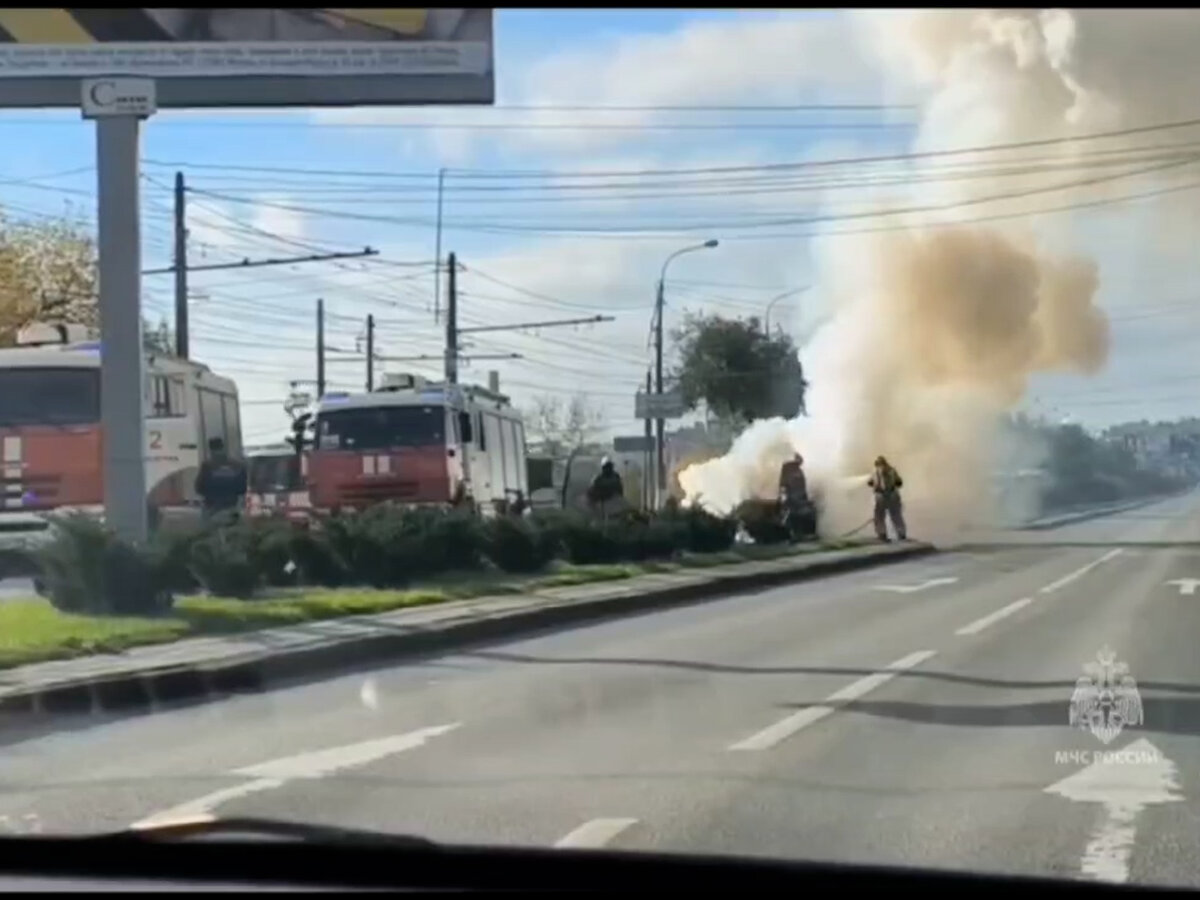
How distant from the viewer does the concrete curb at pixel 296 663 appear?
12969mm

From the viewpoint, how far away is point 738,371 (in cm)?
2806

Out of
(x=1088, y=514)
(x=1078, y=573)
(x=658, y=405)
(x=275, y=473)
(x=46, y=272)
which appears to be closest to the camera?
(x=1078, y=573)

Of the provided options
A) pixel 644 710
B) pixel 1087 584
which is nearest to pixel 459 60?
pixel 1087 584

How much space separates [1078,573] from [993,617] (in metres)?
7.14

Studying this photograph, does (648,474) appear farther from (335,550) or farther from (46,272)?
(46,272)

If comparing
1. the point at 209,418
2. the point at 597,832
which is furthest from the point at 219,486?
the point at 597,832

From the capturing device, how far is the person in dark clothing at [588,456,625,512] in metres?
30.7

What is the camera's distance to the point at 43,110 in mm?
22875

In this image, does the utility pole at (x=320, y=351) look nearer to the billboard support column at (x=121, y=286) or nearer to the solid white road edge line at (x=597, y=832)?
the billboard support column at (x=121, y=286)

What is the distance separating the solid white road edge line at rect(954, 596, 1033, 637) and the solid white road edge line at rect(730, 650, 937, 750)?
1.81 meters

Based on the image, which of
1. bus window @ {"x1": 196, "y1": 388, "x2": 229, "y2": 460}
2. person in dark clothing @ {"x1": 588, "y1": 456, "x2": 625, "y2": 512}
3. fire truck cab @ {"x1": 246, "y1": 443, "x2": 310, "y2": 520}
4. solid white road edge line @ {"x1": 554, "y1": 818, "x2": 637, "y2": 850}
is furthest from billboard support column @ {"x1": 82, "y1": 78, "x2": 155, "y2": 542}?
solid white road edge line @ {"x1": 554, "y1": 818, "x2": 637, "y2": 850}

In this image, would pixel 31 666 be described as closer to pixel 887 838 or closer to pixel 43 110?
pixel 887 838

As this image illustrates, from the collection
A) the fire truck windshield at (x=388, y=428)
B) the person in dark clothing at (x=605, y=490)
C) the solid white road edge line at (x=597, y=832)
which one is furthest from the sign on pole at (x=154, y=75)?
the solid white road edge line at (x=597, y=832)

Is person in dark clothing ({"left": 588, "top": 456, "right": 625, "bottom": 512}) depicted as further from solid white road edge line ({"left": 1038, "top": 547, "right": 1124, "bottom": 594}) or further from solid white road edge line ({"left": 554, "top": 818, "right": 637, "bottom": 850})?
solid white road edge line ({"left": 554, "top": 818, "right": 637, "bottom": 850})
